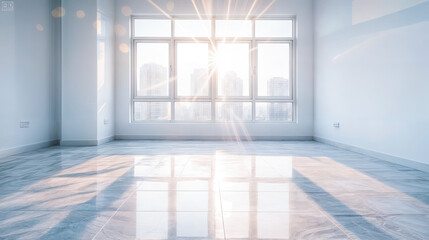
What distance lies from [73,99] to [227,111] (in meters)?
3.31

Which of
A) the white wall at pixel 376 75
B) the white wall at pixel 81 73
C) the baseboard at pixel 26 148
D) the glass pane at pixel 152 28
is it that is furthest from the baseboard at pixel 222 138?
the glass pane at pixel 152 28

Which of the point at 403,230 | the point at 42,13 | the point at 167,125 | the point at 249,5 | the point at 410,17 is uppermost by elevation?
the point at 249,5

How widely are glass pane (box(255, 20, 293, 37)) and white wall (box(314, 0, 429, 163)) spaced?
2.73ft

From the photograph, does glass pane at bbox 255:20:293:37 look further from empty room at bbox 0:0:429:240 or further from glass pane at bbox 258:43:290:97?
glass pane at bbox 258:43:290:97

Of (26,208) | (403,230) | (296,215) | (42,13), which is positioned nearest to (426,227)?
(403,230)

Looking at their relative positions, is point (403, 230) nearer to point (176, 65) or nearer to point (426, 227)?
point (426, 227)

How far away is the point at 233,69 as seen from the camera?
21.9ft

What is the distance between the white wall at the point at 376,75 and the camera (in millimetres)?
3182

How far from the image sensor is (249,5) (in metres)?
6.45

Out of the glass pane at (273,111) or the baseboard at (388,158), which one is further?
the glass pane at (273,111)

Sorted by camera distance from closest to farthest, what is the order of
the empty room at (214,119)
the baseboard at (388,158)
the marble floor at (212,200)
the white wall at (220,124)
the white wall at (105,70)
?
the marble floor at (212,200)
the empty room at (214,119)
the baseboard at (388,158)
the white wall at (105,70)
the white wall at (220,124)

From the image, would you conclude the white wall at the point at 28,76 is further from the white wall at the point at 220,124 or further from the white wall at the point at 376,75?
the white wall at the point at 376,75

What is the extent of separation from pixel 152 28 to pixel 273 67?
3.07 m

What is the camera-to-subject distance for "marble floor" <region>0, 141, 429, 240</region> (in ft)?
4.89
